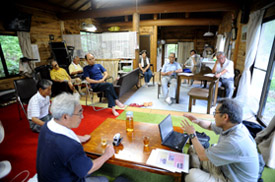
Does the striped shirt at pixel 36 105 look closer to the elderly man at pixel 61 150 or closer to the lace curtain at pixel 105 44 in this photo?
the elderly man at pixel 61 150

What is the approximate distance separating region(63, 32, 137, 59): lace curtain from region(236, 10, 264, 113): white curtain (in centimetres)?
335

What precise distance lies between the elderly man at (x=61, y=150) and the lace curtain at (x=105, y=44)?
15.5ft

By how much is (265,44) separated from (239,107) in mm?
3043

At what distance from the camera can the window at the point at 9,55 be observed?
4.21 meters

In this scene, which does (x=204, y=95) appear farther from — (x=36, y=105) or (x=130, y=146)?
(x=36, y=105)

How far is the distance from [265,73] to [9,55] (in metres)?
6.45

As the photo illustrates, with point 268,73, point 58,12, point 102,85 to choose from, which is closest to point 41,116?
point 102,85

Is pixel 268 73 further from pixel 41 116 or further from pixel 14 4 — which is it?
pixel 14 4

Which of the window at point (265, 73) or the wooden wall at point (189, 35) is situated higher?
the wooden wall at point (189, 35)

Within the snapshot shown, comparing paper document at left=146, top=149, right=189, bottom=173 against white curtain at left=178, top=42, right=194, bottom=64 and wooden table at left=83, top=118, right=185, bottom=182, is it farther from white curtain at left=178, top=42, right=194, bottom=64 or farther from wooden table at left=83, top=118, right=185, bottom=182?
white curtain at left=178, top=42, right=194, bottom=64

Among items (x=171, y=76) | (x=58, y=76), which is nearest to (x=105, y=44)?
(x=58, y=76)

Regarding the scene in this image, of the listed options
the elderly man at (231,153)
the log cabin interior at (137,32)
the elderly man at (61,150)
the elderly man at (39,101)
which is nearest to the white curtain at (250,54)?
the log cabin interior at (137,32)

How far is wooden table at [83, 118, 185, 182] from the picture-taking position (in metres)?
1.24

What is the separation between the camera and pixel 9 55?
14.4 ft
